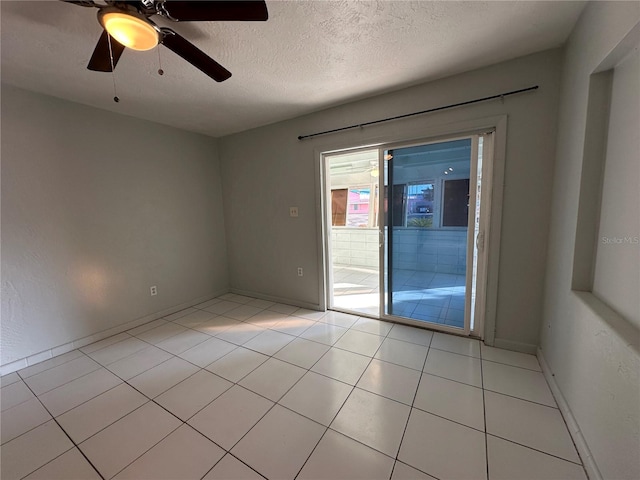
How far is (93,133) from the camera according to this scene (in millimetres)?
2553

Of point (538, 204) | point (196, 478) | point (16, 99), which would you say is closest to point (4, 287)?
point (16, 99)

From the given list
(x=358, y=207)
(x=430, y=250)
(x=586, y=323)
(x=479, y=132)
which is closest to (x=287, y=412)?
(x=586, y=323)

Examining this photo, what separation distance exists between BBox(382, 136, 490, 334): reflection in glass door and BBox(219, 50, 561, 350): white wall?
237mm

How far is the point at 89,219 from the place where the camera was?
2.55 meters

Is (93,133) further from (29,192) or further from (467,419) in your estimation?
(467,419)

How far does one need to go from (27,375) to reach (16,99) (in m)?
2.35

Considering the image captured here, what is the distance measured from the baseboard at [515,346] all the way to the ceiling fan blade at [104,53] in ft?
11.6

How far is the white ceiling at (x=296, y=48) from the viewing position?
1.44 meters

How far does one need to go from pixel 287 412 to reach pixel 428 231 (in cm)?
205

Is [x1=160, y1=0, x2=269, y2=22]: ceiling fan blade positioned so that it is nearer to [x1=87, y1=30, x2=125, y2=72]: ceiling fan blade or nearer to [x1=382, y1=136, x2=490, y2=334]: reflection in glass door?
[x1=87, y1=30, x2=125, y2=72]: ceiling fan blade

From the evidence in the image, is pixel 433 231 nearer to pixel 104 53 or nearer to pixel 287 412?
pixel 287 412

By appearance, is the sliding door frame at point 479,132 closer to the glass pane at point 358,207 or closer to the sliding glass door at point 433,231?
the sliding glass door at point 433,231

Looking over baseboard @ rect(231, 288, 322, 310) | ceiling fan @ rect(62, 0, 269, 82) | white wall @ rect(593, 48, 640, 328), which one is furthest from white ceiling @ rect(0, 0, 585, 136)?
baseboard @ rect(231, 288, 322, 310)

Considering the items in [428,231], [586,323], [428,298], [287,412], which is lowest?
[287,412]
